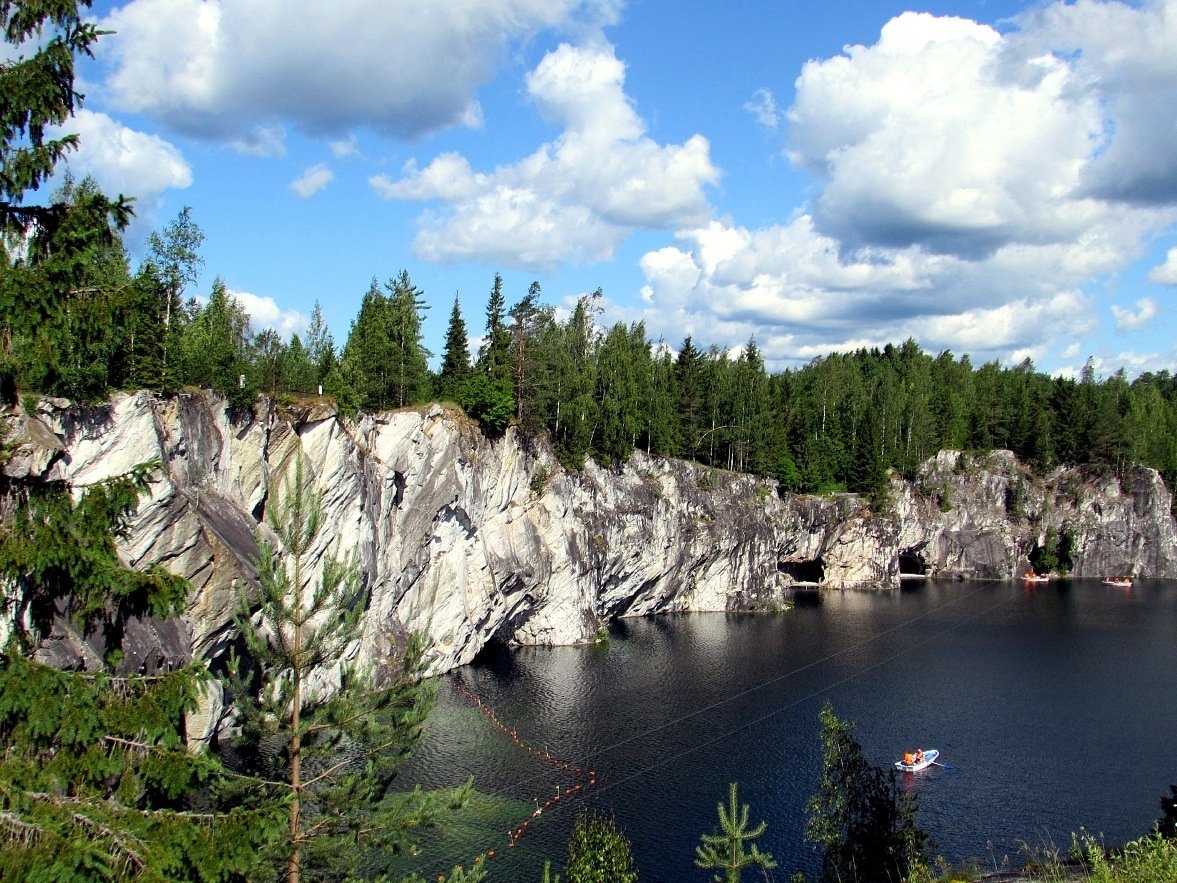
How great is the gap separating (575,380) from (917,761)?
110ft

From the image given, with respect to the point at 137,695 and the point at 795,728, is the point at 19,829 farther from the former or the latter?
the point at 795,728

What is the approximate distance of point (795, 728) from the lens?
40.2m

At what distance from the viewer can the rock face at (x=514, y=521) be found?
1206 inches

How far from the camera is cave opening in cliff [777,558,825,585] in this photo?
284ft

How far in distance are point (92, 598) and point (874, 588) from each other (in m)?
83.5

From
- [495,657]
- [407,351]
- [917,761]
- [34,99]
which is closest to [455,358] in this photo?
[407,351]

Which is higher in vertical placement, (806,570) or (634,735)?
(806,570)

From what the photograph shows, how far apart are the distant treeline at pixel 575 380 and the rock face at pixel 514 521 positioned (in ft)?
5.20

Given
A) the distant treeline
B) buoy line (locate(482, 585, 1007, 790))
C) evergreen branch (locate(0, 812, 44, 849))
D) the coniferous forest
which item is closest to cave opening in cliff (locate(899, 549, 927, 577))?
the distant treeline

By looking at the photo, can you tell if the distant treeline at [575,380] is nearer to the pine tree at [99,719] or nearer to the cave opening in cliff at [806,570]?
the pine tree at [99,719]

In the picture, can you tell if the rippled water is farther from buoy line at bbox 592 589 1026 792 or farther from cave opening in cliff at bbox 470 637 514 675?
cave opening in cliff at bbox 470 637 514 675

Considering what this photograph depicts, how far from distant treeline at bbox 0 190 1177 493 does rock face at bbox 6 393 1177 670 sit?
1586 millimetres

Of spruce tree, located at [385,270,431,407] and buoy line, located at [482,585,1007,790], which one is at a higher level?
spruce tree, located at [385,270,431,407]

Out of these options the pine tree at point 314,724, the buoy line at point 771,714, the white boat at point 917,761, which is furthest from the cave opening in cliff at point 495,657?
the pine tree at point 314,724
